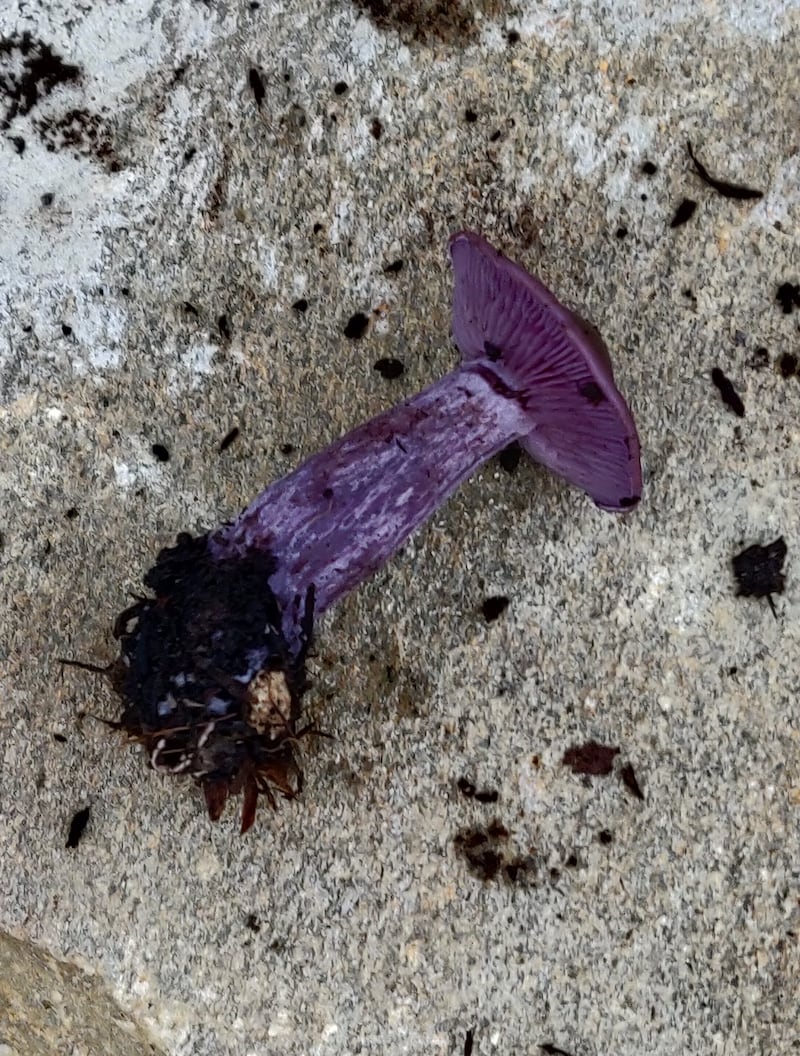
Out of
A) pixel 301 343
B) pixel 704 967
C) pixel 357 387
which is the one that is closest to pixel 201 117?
pixel 301 343

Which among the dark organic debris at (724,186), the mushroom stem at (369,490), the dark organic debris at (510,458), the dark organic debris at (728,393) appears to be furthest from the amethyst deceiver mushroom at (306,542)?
the dark organic debris at (724,186)

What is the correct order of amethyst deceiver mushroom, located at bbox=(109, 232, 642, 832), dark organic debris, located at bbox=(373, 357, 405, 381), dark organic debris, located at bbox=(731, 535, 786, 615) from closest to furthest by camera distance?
amethyst deceiver mushroom, located at bbox=(109, 232, 642, 832) → dark organic debris, located at bbox=(731, 535, 786, 615) → dark organic debris, located at bbox=(373, 357, 405, 381)

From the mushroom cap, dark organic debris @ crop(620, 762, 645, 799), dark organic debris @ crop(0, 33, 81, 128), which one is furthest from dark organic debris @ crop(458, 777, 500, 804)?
dark organic debris @ crop(0, 33, 81, 128)

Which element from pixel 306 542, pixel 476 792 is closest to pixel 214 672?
pixel 306 542

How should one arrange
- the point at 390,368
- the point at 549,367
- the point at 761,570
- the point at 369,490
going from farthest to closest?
the point at 390,368 < the point at 761,570 < the point at 369,490 < the point at 549,367

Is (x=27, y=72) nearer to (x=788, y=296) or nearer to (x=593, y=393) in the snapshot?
(x=593, y=393)

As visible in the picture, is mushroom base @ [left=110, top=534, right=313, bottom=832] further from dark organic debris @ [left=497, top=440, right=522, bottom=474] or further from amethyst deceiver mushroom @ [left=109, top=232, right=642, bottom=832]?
dark organic debris @ [left=497, top=440, right=522, bottom=474]
